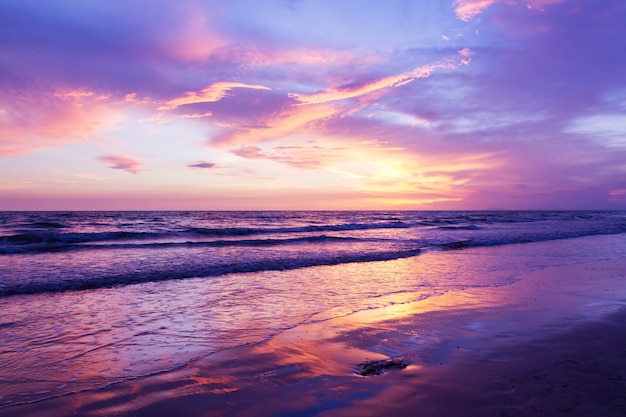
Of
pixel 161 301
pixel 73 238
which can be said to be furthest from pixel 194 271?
pixel 73 238

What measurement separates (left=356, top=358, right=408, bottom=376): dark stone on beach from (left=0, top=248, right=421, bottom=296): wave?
9.04m

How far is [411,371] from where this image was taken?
518 centimetres

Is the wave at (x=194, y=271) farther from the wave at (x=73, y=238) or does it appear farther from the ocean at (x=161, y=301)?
the wave at (x=73, y=238)

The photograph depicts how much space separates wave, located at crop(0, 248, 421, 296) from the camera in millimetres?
11164

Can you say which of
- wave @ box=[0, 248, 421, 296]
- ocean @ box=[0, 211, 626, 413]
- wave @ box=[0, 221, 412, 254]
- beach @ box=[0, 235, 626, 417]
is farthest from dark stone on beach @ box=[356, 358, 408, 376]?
wave @ box=[0, 221, 412, 254]

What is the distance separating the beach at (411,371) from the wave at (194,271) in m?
7.18

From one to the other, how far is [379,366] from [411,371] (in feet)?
1.36

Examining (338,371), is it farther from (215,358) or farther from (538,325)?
(538,325)

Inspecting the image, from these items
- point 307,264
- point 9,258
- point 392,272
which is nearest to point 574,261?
point 392,272

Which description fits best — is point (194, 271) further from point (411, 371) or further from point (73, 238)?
point (73, 238)

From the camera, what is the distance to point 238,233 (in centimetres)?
3644

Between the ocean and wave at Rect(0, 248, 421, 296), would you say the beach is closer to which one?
the ocean

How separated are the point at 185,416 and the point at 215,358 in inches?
66.1

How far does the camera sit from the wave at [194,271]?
1116 cm
